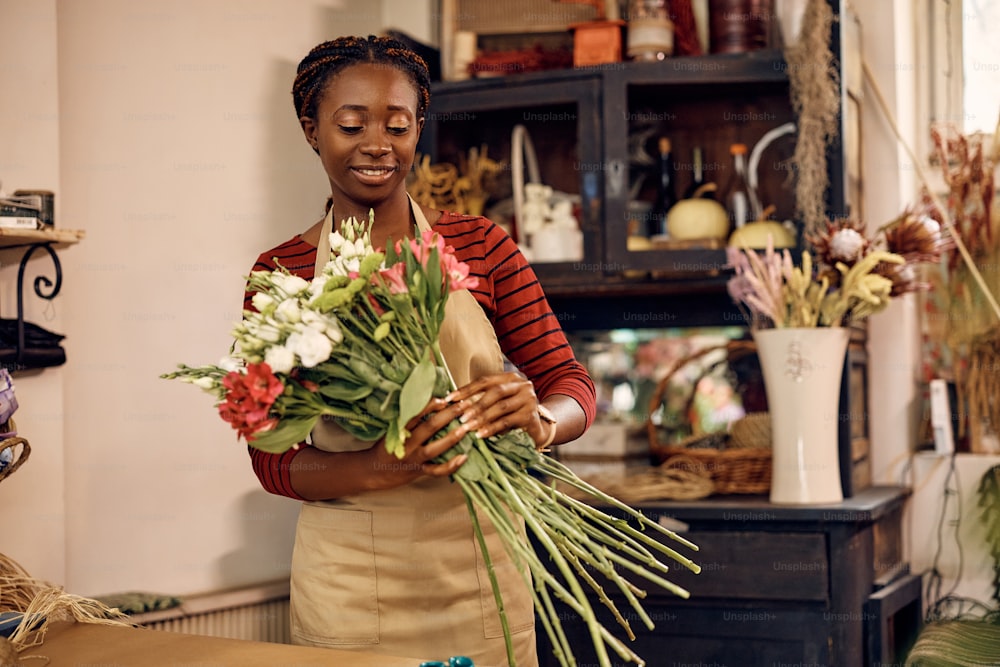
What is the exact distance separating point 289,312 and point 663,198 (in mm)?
2136

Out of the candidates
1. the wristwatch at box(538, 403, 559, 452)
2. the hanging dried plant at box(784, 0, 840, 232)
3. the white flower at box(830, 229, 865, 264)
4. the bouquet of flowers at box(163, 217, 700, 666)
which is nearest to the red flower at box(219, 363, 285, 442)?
the bouquet of flowers at box(163, 217, 700, 666)

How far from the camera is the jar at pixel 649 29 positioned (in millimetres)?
2998

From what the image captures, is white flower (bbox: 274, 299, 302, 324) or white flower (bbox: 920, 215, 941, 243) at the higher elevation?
white flower (bbox: 920, 215, 941, 243)

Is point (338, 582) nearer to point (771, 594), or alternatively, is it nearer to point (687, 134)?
point (771, 594)

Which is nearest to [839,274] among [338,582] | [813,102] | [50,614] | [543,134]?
[813,102]

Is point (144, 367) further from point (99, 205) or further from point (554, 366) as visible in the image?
point (554, 366)

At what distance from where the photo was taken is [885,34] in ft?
10.5

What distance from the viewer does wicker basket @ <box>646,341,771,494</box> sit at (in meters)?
2.85

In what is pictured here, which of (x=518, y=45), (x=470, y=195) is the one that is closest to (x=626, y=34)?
(x=518, y=45)

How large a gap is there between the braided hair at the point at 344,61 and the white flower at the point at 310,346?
1.72 feet

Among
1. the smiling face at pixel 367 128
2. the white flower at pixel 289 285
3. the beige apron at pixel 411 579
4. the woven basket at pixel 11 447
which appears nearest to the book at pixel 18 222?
the woven basket at pixel 11 447

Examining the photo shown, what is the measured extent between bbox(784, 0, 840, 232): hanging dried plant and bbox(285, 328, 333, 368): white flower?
1.97 metres

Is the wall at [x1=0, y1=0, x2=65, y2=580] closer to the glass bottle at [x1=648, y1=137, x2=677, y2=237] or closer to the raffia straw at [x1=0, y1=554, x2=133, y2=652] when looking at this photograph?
the raffia straw at [x1=0, y1=554, x2=133, y2=652]

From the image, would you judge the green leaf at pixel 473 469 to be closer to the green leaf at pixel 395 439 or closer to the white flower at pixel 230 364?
the green leaf at pixel 395 439
